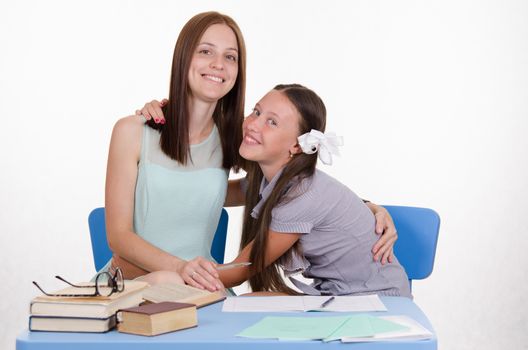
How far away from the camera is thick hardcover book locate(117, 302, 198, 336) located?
1476 mm

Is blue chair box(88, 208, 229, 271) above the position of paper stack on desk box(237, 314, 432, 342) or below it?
below

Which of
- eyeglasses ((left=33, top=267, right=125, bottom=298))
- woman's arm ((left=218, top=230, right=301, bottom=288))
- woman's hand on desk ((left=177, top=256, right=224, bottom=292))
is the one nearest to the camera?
eyeglasses ((left=33, top=267, right=125, bottom=298))

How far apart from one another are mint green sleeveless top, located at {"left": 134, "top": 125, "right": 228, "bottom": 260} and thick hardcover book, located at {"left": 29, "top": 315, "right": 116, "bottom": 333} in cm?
118

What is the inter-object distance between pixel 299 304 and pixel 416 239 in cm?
94

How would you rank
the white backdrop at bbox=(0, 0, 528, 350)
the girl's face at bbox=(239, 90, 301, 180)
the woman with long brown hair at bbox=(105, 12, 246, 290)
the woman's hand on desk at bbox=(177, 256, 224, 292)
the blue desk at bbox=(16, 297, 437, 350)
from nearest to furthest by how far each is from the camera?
the blue desk at bbox=(16, 297, 437, 350) < the woman's hand on desk at bbox=(177, 256, 224, 292) < the girl's face at bbox=(239, 90, 301, 180) < the woman with long brown hair at bbox=(105, 12, 246, 290) < the white backdrop at bbox=(0, 0, 528, 350)

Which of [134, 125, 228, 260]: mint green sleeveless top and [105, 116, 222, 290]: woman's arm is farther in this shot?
[134, 125, 228, 260]: mint green sleeveless top

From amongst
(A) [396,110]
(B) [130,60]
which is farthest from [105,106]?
(A) [396,110]

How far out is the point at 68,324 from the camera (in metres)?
1.52

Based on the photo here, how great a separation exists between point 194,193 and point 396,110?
196cm

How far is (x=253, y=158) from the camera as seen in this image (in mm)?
2525

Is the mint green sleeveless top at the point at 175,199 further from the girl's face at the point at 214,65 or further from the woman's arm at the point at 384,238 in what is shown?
the woman's arm at the point at 384,238

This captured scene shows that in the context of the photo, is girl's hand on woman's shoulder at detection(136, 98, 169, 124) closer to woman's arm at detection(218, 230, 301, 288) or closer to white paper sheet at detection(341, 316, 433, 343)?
woman's arm at detection(218, 230, 301, 288)

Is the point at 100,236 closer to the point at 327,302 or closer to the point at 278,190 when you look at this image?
the point at 278,190

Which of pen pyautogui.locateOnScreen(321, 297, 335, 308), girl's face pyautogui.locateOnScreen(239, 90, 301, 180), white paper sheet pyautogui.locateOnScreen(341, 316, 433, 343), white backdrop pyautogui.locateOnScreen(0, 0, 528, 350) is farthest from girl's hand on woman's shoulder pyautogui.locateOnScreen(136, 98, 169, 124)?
white backdrop pyautogui.locateOnScreen(0, 0, 528, 350)
